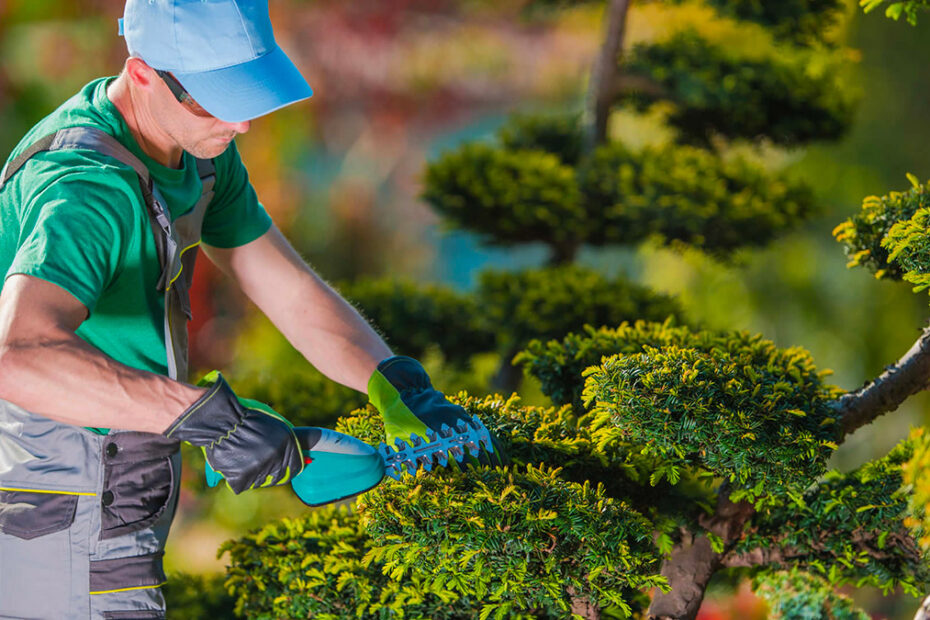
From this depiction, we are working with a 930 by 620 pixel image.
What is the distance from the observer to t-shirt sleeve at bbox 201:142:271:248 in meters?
1.52

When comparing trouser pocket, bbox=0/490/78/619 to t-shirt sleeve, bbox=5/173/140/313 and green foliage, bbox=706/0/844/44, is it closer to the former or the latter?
t-shirt sleeve, bbox=5/173/140/313

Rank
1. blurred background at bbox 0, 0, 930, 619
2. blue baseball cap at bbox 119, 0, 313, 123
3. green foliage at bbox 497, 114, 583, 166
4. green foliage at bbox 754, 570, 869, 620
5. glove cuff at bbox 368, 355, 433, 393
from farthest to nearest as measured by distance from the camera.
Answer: blurred background at bbox 0, 0, 930, 619 < green foliage at bbox 497, 114, 583, 166 < green foliage at bbox 754, 570, 869, 620 < glove cuff at bbox 368, 355, 433, 393 < blue baseball cap at bbox 119, 0, 313, 123

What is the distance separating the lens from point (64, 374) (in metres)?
1.05

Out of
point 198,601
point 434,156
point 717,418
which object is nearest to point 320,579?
point 198,601

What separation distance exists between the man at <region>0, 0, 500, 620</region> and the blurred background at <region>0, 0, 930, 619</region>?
3.91 ft

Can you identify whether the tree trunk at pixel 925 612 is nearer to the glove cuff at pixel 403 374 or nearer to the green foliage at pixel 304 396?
the glove cuff at pixel 403 374

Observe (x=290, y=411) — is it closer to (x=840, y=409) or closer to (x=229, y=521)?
(x=840, y=409)

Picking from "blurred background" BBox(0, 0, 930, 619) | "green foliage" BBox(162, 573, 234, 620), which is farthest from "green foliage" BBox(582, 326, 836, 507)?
"green foliage" BBox(162, 573, 234, 620)

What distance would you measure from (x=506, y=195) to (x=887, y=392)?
1507 millimetres

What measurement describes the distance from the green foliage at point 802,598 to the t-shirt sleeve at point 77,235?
1267mm

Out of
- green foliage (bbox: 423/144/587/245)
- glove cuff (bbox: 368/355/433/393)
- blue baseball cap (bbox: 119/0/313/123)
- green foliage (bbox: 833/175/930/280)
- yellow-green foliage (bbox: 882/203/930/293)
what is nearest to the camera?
blue baseball cap (bbox: 119/0/313/123)

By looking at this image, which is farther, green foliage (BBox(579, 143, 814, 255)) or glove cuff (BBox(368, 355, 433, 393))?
green foliage (BBox(579, 143, 814, 255))

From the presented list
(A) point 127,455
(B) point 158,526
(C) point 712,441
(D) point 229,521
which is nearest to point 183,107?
(A) point 127,455

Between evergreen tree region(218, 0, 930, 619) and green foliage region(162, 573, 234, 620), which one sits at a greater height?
evergreen tree region(218, 0, 930, 619)
